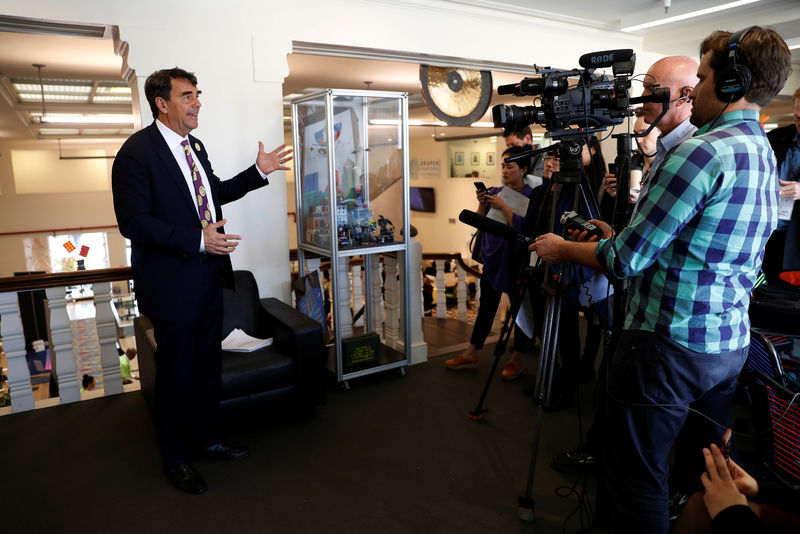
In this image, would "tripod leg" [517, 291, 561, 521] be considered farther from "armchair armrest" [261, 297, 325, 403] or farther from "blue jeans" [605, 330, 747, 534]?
"armchair armrest" [261, 297, 325, 403]

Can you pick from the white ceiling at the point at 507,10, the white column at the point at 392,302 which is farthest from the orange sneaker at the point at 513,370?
the white ceiling at the point at 507,10

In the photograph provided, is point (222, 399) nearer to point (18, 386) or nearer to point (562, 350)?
point (18, 386)

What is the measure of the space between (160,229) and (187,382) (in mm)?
656

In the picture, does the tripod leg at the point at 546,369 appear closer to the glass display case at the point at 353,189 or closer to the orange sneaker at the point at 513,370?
the orange sneaker at the point at 513,370

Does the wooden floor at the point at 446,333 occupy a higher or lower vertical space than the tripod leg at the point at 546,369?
lower

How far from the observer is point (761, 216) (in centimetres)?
124

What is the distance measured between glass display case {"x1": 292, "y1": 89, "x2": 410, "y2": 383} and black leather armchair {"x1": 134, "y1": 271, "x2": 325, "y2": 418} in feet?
1.34

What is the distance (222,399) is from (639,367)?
1.93 meters

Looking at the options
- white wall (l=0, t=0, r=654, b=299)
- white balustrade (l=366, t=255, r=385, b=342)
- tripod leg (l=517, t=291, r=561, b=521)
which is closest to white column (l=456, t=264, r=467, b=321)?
white balustrade (l=366, t=255, r=385, b=342)

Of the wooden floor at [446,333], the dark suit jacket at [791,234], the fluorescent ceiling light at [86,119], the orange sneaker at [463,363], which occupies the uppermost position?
the fluorescent ceiling light at [86,119]

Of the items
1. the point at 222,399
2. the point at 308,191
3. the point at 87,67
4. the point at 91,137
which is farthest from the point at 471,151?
the point at 222,399

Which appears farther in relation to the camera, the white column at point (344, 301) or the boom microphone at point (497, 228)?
the white column at point (344, 301)

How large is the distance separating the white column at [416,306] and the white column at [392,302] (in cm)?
15

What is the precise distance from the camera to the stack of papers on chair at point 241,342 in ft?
9.12
